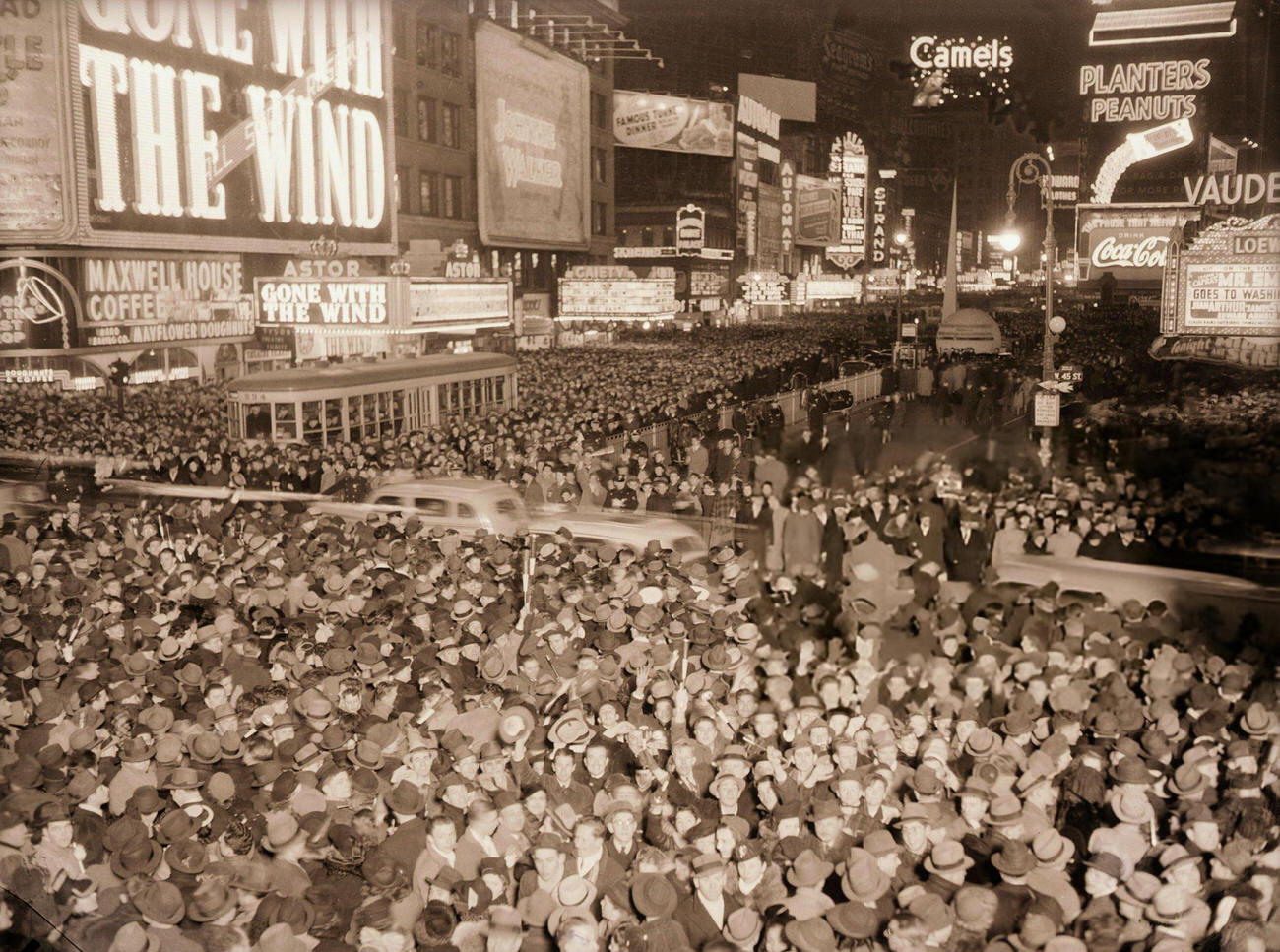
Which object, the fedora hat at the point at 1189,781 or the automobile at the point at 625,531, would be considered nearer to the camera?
the fedora hat at the point at 1189,781

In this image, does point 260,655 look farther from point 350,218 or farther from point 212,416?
point 350,218

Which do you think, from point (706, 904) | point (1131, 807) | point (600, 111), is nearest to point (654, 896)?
point (706, 904)

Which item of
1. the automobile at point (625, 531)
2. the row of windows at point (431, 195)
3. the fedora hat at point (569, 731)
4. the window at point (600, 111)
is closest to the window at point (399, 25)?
the row of windows at point (431, 195)

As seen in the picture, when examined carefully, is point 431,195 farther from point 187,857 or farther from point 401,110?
point 187,857

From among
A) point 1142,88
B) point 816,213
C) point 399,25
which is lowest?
point 1142,88

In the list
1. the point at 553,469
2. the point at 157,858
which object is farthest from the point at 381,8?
the point at 157,858

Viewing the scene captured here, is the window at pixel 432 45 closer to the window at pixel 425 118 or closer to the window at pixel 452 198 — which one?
the window at pixel 425 118
